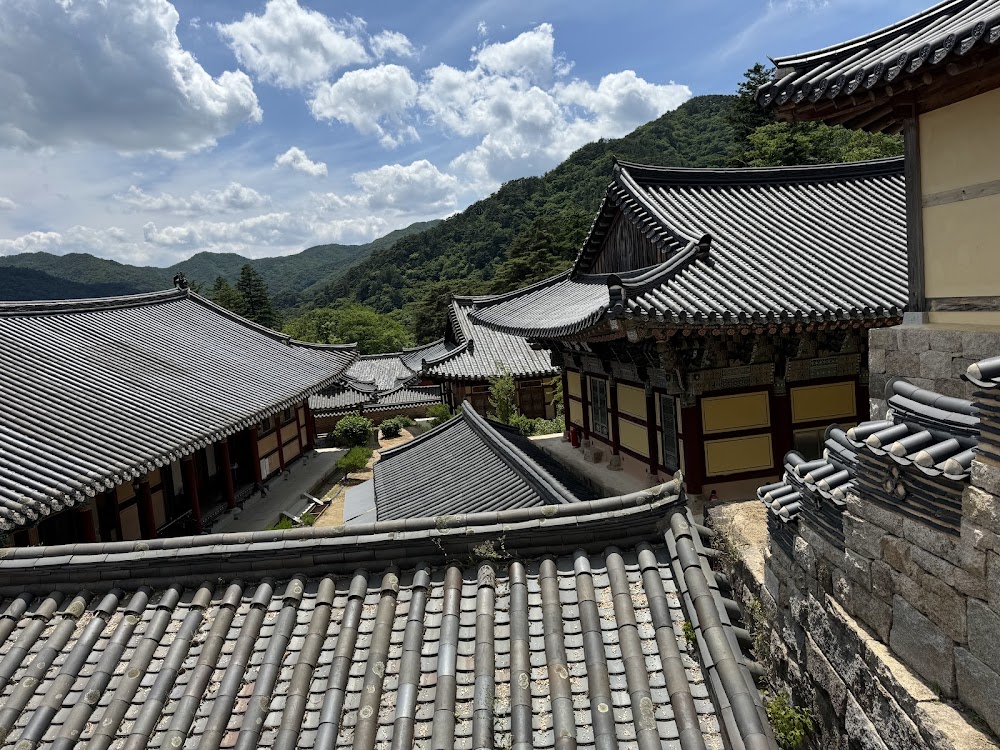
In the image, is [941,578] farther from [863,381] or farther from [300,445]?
[300,445]

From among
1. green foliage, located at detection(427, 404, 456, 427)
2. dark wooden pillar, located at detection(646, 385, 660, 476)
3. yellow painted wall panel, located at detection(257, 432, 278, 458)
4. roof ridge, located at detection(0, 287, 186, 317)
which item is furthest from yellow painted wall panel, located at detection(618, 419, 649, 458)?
green foliage, located at detection(427, 404, 456, 427)

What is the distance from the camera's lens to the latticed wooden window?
46.9 ft

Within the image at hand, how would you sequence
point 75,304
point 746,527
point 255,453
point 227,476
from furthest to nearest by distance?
point 255,453 → point 75,304 → point 227,476 → point 746,527

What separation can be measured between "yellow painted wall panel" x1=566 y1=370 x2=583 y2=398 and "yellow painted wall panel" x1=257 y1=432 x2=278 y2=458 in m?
9.99

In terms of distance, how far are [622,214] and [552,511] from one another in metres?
11.1

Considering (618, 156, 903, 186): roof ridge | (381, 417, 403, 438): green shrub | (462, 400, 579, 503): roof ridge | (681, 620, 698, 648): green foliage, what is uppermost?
(618, 156, 903, 186): roof ridge

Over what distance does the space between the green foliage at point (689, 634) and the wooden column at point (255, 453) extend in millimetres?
16931

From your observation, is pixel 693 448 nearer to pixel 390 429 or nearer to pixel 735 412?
pixel 735 412

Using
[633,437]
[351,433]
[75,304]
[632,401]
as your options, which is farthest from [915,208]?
[351,433]

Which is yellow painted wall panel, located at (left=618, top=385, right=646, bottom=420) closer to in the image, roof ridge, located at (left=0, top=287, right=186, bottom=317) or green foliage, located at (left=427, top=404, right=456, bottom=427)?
Result: roof ridge, located at (left=0, top=287, right=186, bottom=317)

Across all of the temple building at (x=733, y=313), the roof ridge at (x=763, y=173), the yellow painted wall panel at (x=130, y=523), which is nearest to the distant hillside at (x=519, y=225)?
the roof ridge at (x=763, y=173)

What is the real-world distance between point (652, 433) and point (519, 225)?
98.2 metres

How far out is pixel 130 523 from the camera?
39.6ft

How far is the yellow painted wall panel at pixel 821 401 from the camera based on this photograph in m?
11.2
